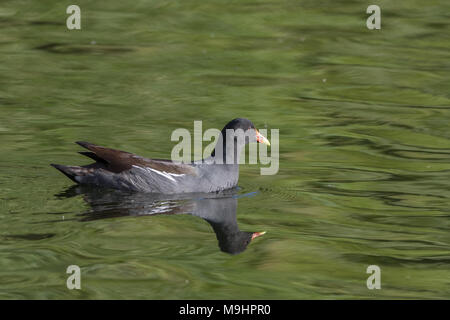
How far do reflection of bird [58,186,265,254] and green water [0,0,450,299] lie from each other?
4.5 inches

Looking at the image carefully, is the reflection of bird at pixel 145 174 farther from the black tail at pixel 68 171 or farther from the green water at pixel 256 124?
the green water at pixel 256 124

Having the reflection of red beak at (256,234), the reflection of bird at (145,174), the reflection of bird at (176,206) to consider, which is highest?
the reflection of bird at (145,174)

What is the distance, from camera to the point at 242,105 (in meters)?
13.9

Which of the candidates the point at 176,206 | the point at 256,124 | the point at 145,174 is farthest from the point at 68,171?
the point at 256,124

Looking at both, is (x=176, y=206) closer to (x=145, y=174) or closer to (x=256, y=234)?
(x=145, y=174)

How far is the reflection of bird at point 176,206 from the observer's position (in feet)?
29.2

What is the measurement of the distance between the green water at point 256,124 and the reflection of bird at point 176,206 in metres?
0.11

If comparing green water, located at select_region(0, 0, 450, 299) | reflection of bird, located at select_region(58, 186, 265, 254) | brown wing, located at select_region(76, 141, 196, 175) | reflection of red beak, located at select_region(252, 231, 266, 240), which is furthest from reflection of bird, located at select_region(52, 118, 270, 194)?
reflection of red beak, located at select_region(252, 231, 266, 240)

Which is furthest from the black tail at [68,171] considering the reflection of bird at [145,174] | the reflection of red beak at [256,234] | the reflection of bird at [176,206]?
the reflection of red beak at [256,234]

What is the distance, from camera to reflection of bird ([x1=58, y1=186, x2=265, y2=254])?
890 centimetres

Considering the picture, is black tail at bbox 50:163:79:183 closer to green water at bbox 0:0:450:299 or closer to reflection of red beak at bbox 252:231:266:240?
green water at bbox 0:0:450:299
